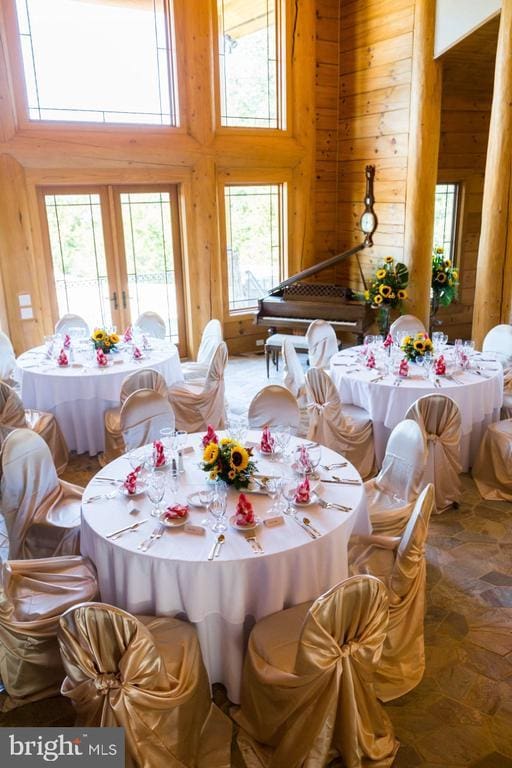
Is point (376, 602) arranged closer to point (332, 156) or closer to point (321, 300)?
point (321, 300)

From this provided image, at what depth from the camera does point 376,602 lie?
2.45 meters

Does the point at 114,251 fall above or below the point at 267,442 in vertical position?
above

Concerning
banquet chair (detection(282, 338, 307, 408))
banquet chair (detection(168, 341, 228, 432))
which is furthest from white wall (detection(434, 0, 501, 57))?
banquet chair (detection(168, 341, 228, 432))

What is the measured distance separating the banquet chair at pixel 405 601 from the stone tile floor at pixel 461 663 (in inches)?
3.8

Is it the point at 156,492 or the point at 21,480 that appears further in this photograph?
the point at 21,480

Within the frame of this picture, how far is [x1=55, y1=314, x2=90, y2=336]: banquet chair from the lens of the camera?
7.16m

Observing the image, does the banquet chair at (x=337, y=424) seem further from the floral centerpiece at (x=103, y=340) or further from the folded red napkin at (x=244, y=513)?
the folded red napkin at (x=244, y=513)

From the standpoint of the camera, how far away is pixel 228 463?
3314 mm

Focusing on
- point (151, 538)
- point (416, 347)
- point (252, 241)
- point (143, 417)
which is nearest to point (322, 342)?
point (416, 347)

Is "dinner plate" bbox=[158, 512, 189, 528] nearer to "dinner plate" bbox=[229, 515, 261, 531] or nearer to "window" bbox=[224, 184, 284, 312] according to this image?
"dinner plate" bbox=[229, 515, 261, 531]

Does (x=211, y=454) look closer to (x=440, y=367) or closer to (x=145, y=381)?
(x=145, y=381)

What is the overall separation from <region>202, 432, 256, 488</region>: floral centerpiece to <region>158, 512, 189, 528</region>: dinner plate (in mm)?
343

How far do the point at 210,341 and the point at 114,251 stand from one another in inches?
88.2

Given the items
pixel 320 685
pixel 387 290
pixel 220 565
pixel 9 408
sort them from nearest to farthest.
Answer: pixel 320 685 < pixel 220 565 < pixel 9 408 < pixel 387 290
